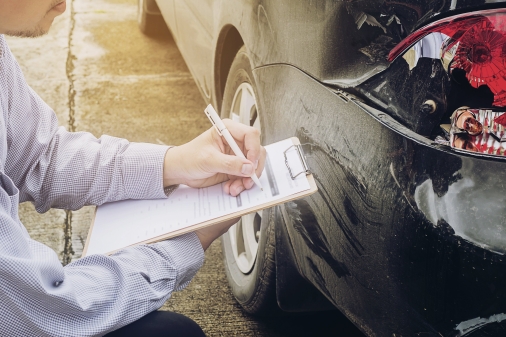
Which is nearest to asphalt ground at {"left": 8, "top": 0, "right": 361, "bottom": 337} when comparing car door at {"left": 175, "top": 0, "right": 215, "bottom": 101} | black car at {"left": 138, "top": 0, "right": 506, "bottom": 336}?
car door at {"left": 175, "top": 0, "right": 215, "bottom": 101}

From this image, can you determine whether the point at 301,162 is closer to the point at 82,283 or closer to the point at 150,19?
the point at 82,283

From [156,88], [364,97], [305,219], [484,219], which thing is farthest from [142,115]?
[484,219]

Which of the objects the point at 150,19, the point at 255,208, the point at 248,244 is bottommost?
the point at 150,19

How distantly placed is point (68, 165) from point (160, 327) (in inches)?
19.7

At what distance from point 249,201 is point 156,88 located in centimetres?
276

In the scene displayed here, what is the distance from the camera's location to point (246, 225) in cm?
205

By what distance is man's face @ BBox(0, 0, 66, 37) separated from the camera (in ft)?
3.51

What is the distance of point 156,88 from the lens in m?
3.85

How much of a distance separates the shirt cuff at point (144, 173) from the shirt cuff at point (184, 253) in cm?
19

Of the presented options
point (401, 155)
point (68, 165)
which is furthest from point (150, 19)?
point (401, 155)

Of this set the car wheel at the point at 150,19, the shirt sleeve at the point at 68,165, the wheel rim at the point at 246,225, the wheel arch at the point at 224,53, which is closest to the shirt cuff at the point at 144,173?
the shirt sleeve at the point at 68,165

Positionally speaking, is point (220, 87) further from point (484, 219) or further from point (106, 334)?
point (484, 219)

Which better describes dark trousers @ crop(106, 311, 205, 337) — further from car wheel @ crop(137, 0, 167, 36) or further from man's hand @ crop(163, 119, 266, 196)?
car wheel @ crop(137, 0, 167, 36)

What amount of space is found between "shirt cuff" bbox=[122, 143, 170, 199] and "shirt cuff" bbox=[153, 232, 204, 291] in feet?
0.61
